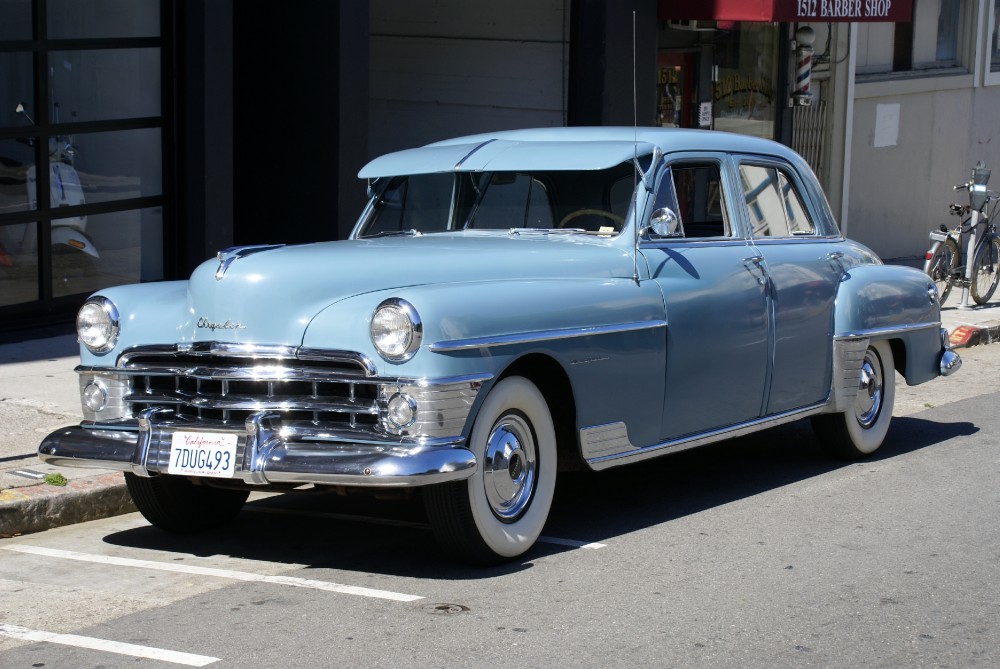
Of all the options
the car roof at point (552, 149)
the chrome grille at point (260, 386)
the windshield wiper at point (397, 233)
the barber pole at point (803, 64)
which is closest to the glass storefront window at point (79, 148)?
the car roof at point (552, 149)

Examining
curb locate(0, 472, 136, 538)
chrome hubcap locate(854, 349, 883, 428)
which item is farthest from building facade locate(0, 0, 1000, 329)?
curb locate(0, 472, 136, 538)

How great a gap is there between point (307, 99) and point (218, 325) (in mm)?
7359

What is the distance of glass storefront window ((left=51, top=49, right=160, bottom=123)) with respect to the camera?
11883mm

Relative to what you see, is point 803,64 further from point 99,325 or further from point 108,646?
point 108,646

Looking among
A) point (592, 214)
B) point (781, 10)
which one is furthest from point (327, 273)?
point (781, 10)

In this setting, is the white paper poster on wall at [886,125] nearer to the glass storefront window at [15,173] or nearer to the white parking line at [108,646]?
the glass storefront window at [15,173]

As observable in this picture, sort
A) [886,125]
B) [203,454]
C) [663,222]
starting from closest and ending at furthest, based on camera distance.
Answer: [203,454], [663,222], [886,125]

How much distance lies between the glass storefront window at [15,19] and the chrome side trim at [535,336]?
6838 mm

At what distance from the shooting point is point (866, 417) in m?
8.49

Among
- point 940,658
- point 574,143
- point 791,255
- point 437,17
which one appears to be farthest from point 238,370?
point 437,17

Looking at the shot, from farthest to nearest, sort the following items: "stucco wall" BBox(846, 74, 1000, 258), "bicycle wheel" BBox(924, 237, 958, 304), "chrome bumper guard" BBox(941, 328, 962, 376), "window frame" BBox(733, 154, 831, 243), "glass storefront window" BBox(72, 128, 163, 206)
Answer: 1. "stucco wall" BBox(846, 74, 1000, 258)
2. "bicycle wheel" BBox(924, 237, 958, 304)
3. "glass storefront window" BBox(72, 128, 163, 206)
4. "chrome bumper guard" BBox(941, 328, 962, 376)
5. "window frame" BBox(733, 154, 831, 243)

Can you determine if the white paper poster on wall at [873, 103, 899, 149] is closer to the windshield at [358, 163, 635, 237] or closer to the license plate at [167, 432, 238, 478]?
the windshield at [358, 163, 635, 237]

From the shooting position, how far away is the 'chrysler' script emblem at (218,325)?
19.3ft

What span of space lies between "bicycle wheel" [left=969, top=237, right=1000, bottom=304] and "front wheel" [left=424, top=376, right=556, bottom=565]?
398 inches
